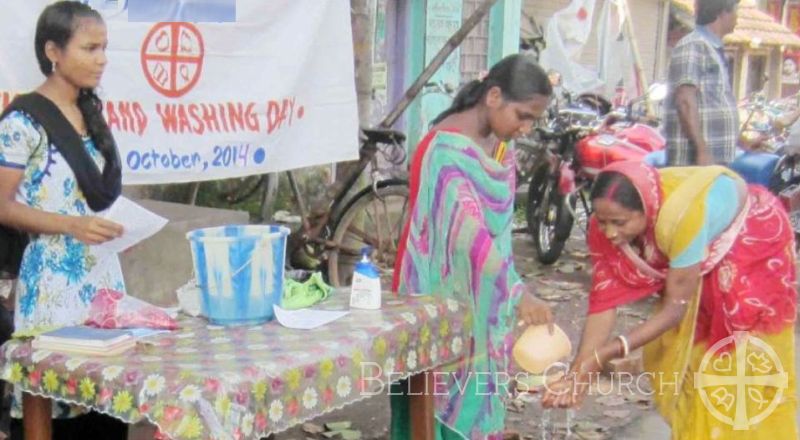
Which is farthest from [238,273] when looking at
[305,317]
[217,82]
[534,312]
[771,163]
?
[771,163]

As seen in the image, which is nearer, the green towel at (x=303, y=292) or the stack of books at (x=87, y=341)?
the stack of books at (x=87, y=341)

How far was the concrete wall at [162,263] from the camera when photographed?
438 centimetres

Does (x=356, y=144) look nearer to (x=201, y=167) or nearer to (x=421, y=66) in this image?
(x=201, y=167)

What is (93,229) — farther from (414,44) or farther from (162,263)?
(414,44)

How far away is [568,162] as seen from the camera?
7.41 metres

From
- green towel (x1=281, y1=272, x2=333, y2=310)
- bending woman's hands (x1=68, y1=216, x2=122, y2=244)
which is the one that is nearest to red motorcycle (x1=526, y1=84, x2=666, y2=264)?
green towel (x1=281, y1=272, x2=333, y2=310)

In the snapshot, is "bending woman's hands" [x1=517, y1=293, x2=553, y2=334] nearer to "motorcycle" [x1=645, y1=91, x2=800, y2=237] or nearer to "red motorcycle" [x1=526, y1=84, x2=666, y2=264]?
"motorcycle" [x1=645, y1=91, x2=800, y2=237]

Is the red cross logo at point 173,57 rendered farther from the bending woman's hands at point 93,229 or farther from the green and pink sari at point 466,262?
the bending woman's hands at point 93,229

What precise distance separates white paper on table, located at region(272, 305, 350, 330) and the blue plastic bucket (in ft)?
0.13

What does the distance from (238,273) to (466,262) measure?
0.85 meters

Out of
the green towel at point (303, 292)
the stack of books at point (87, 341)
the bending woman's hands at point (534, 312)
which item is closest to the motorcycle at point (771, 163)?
the bending woman's hands at point (534, 312)

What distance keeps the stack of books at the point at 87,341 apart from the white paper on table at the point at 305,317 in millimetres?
424

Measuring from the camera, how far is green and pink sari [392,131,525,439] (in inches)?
122

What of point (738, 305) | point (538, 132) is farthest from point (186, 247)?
point (538, 132)
